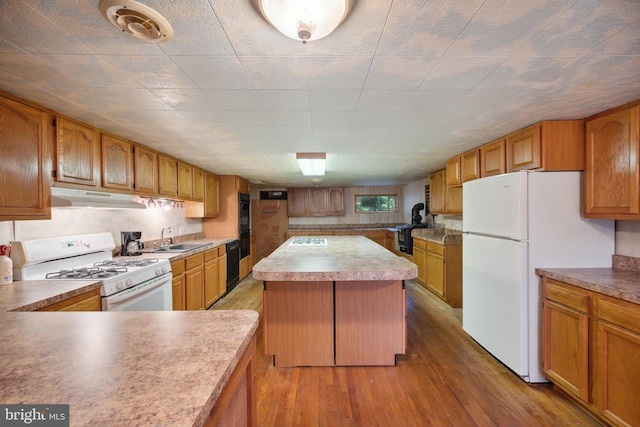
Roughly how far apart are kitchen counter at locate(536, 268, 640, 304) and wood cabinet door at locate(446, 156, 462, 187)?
5.24 feet

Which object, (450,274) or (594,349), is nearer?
(594,349)

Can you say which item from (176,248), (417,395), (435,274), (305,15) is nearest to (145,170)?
(176,248)

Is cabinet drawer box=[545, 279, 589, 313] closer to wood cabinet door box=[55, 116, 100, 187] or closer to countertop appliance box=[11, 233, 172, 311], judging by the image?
countertop appliance box=[11, 233, 172, 311]

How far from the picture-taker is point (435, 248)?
4.03 meters

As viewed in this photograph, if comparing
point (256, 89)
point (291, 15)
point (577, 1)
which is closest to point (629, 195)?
point (577, 1)

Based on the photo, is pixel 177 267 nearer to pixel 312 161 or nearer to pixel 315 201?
pixel 312 161

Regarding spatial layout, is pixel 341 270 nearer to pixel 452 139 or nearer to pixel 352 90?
pixel 352 90

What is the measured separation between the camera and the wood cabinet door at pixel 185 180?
353cm

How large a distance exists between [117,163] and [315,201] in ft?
16.0

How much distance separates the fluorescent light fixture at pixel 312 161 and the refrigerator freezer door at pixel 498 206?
5.53ft

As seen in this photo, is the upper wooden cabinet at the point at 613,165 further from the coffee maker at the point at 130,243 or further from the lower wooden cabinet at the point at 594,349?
the coffee maker at the point at 130,243

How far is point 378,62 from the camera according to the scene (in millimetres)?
1269

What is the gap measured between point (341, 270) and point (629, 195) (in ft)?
6.63

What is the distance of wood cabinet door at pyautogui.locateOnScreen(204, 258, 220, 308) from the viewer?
11.8 feet
